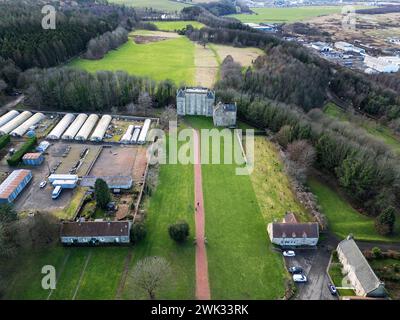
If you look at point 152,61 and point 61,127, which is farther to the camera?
point 152,61

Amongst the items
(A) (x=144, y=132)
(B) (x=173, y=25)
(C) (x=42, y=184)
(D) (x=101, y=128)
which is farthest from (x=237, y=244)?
(B) (x=173, y=25)

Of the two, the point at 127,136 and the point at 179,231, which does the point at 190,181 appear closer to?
the point at 179,231

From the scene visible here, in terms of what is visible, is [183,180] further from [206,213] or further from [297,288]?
[297,288]

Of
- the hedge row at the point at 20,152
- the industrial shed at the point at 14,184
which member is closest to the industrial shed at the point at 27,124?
the hedge row at the point at 20,152

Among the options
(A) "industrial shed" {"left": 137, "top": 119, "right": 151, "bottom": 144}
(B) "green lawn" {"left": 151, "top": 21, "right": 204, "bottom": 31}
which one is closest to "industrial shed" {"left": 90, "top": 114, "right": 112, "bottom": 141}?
(A) "industrial shed" {"left": 137, "top": 119, "right": 151, "bottom": 144}

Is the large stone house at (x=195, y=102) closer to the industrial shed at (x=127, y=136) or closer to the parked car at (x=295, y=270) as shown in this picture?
the industrial shed at (x=127, y=136)
